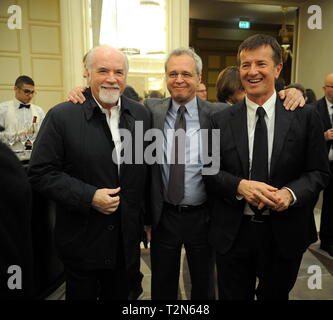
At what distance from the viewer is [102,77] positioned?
5.07 ft

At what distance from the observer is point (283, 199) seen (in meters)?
1.39

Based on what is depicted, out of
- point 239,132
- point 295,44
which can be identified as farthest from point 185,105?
point 295,44

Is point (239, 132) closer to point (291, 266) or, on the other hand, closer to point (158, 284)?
point (291, 266)

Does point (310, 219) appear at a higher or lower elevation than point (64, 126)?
lower

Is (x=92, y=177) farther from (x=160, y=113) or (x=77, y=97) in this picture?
(x=160, y=113)

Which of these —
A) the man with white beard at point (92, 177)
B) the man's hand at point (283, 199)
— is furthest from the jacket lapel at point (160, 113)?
the man's hand at point (283, 199)

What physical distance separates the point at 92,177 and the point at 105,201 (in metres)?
0.14

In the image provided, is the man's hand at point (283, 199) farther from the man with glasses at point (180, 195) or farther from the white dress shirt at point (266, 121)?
the man with glasses at point (180, 195)

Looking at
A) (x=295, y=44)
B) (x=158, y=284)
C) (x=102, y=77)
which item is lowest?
(x=158, y=284)

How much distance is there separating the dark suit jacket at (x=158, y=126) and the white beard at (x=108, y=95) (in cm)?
31

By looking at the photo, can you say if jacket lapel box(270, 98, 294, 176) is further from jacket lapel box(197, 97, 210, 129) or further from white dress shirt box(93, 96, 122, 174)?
white dress shirt box(93, 96, 122, 174)

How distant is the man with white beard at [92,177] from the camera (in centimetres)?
146

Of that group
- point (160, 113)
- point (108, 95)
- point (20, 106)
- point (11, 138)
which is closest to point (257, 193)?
point (160, 113)
